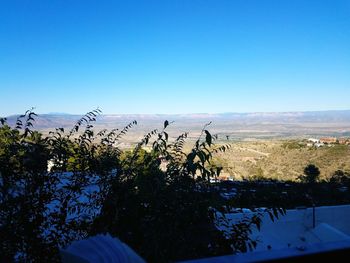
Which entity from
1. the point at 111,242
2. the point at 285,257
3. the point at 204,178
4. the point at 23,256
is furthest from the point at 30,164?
the point at 285,257

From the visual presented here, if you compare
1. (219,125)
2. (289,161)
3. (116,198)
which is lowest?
(289,161)

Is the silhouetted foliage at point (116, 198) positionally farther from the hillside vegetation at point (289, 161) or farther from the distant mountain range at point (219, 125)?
the hillside vegetation at point (289, 161)

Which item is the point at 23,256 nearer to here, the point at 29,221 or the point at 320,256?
the point at 29,221

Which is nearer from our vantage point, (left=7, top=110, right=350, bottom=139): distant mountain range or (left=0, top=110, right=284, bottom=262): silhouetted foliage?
(left=0, top=110, right=284, bottom=262): silhouetted foliage

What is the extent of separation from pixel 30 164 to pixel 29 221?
1.37 feet

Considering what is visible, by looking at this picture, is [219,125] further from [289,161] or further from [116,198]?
[116,198]

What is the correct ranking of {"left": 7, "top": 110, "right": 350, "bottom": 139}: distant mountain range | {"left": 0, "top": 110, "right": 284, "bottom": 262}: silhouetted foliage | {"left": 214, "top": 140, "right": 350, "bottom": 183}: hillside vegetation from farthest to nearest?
{"left": 214, "top": 140, "right": 350, "bottom": 183}: hillside vegetation
{"left": 7, "top": 110, "right": 350, "bottom": 139}: distant mountain range
{"left": 0, "top": 110, "right": 284, "bottom": 262}: silhouetted foliage

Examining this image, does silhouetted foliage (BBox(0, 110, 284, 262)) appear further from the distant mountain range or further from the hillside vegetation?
the hillside vegetation

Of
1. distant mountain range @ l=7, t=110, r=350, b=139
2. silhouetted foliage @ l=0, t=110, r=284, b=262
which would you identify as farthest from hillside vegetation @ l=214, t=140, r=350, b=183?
silhouetted foliage @ l=0, t=110, r=284, b=262

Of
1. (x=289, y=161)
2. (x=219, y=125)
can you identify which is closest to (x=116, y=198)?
(x=289, y=161)

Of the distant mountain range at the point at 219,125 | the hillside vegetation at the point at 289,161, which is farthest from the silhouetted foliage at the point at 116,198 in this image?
the hillside vegetation at the point at 289,161

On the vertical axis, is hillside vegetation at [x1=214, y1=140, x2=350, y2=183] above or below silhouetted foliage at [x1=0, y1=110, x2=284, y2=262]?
below

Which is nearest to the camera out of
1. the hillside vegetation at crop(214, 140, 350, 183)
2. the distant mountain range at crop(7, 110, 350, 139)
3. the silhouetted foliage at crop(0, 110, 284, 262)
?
the silhouetted foliage at crop(0, 110, 284, 262)

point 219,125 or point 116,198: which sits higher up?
point 116,198
